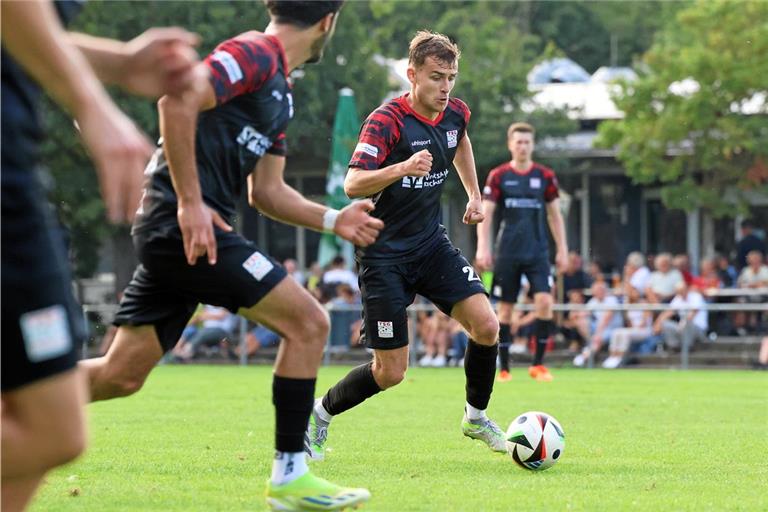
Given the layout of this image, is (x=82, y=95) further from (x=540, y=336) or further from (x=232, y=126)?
(x=540, y=336)

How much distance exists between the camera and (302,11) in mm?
6277

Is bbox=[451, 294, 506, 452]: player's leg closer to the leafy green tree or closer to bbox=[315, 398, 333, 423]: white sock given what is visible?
bbox=[315, 398, 333, 423]: white sock

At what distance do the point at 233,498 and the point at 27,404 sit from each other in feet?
9.20

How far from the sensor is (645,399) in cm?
1489

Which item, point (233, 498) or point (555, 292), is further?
point (555, 292)

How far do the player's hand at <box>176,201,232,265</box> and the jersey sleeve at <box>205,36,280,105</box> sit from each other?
524 mm

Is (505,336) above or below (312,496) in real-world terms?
above

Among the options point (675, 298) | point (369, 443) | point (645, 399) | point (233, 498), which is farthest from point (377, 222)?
point (675, 298)

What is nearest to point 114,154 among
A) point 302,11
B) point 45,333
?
point 45,333

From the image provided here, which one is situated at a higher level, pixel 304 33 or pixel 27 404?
pixel 304 33

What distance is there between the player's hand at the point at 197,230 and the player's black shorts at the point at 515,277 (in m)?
11.4

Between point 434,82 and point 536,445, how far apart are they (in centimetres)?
242

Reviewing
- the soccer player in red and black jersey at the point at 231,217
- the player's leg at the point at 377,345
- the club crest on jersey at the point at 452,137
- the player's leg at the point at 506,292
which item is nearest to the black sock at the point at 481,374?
the player's leg at the point at 377,345

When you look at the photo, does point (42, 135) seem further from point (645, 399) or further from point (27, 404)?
point (645, 399)
